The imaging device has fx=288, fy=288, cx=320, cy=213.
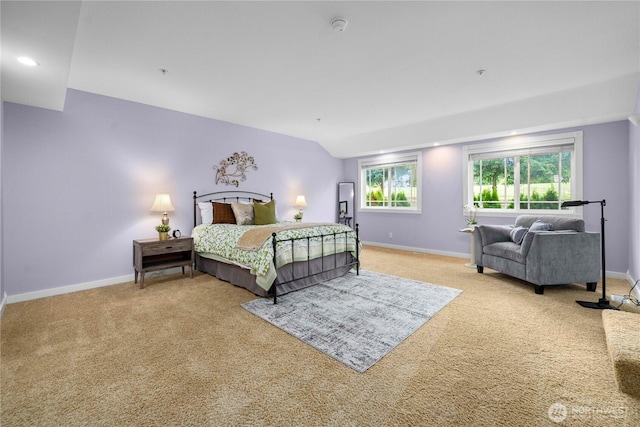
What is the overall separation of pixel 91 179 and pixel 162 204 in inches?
35.1

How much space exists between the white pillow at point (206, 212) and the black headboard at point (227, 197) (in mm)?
138

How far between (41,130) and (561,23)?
5.47 m

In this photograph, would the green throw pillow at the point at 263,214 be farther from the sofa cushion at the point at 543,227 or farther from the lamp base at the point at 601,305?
the lamp base at the point at 601,305

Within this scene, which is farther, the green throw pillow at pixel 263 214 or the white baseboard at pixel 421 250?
the white baseboard at pixel 421 250

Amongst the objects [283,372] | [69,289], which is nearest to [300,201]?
[69,289]

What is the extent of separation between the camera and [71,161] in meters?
3.67

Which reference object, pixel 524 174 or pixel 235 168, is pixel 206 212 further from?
pixel 524 174

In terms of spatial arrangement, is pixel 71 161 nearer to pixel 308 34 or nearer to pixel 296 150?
pixel 308 34

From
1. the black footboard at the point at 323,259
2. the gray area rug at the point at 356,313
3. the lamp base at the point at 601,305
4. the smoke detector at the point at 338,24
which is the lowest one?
the gray area rug at the point at 356,313

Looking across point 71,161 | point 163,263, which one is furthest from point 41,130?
point 163,263

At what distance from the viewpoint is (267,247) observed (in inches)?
127

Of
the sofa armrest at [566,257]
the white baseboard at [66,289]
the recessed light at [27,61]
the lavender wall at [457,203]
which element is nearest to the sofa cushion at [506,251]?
the sofa armrest at [566,257]

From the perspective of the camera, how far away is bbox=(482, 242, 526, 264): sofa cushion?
12.1ft

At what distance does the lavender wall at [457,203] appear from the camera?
4.18m
